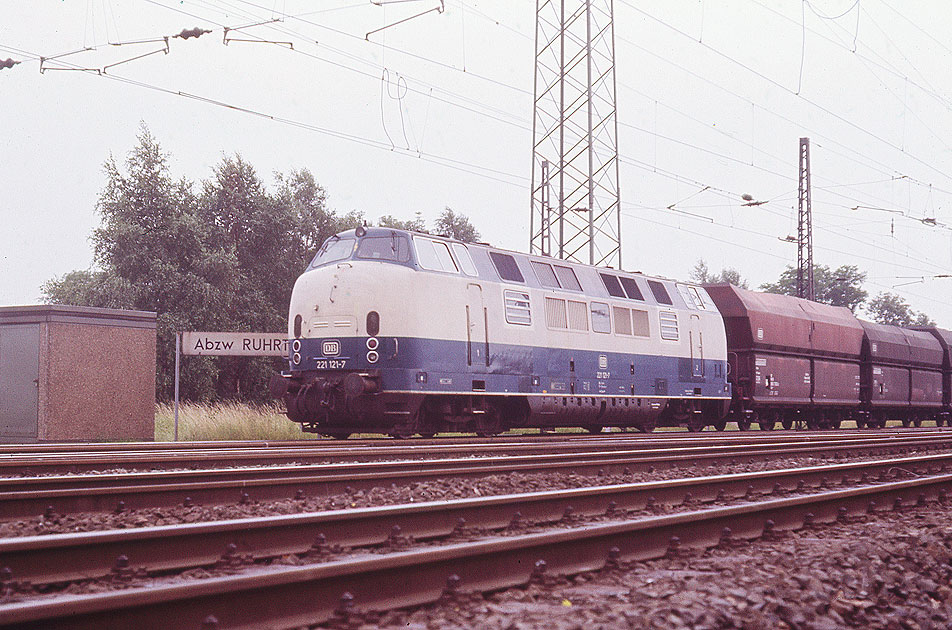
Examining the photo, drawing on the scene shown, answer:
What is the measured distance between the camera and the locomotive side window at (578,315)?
1828 centimetres

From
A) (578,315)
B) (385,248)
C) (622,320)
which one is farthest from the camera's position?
(622,320)

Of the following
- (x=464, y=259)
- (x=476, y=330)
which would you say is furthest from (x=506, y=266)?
(x=476, y=330)

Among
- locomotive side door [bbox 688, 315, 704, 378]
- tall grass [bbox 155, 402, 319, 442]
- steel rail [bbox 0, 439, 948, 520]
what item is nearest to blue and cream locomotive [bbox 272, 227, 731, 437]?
locomotive side door [bbox 688, 315, 704, 378]

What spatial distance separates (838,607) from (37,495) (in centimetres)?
554

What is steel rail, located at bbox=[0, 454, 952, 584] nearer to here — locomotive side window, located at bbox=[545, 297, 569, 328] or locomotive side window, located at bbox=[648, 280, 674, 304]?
locomotive side window, located at bbox=[545, 297, 569, 328]

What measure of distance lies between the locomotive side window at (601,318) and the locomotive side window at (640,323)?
3.03 ft

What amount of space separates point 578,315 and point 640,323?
7.67 feet

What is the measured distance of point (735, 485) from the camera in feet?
30.9

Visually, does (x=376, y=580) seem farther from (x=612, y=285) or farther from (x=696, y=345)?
(x=696, y=345)

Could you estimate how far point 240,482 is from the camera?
781 cm

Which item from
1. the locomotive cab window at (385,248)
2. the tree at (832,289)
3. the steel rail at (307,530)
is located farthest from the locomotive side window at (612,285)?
the tree at (832,289)

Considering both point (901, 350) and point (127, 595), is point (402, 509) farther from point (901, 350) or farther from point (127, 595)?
→ point (901, 350)

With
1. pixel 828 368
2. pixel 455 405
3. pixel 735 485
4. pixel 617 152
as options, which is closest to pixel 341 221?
pixel 617 152

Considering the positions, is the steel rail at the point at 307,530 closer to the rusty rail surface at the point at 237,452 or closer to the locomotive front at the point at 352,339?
the rusty rail surface at the point at 237,452
